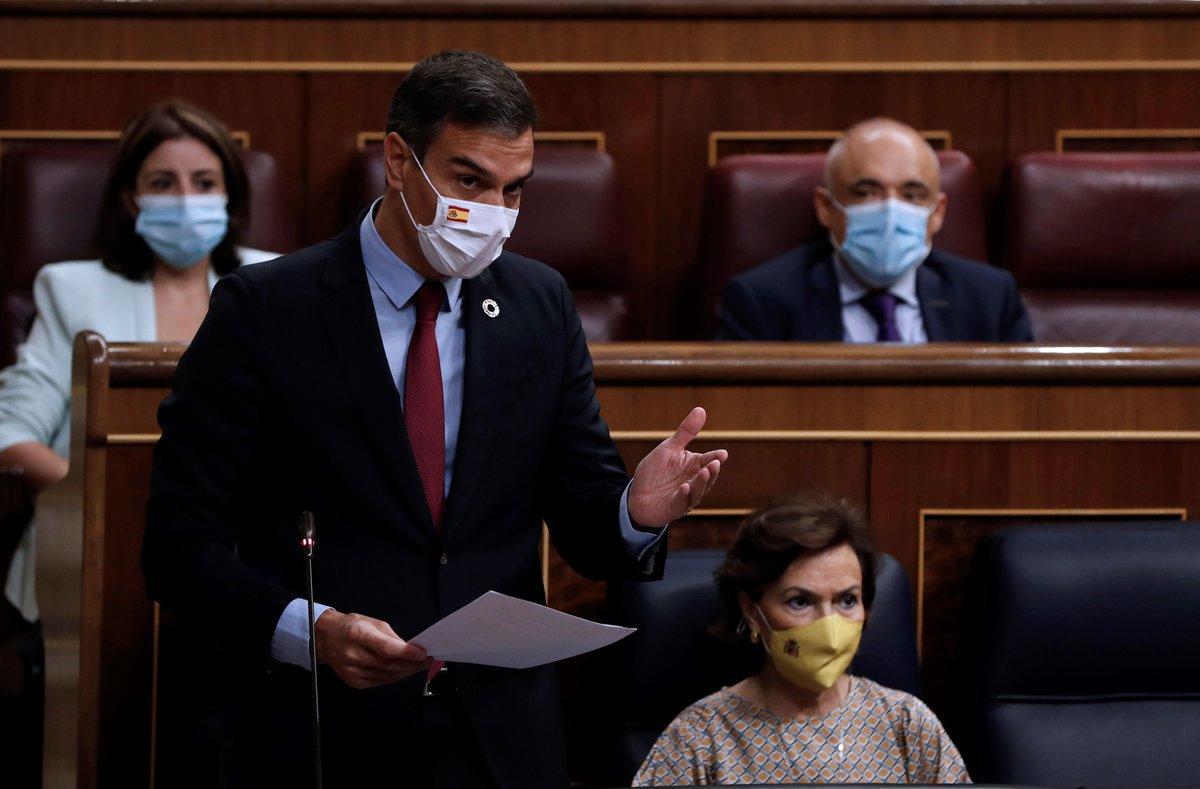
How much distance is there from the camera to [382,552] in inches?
34.6

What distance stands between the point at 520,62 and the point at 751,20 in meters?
0.28

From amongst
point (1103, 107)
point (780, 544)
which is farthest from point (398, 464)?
point (1103, 107)

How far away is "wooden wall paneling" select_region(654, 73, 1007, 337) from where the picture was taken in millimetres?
1936

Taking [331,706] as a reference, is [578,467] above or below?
above

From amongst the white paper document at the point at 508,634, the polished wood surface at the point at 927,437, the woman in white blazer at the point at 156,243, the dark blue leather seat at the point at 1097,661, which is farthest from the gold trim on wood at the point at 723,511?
the woman in white blazer at the point at 156,243

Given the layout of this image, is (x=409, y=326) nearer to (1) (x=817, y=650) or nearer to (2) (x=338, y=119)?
(1) (x=817, y=650)

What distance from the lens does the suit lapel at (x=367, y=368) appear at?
875mm

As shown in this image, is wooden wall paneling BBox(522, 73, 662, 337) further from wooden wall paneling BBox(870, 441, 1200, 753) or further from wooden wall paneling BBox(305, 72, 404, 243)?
wooden wall paneling BBox(870, 441, 1200, 753)

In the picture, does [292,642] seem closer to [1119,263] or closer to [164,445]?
[164,445]

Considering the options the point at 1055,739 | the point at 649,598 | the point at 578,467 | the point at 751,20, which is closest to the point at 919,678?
the point at 1055,739

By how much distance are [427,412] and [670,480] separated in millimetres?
143

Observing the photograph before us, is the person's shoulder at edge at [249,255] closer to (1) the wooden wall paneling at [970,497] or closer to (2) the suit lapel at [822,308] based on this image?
(2) the suit lapel at [822,308]

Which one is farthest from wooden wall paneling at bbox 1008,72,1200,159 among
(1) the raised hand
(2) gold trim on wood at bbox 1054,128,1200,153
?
(1) the raised hand

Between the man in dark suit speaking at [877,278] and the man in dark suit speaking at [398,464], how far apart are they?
787mm
